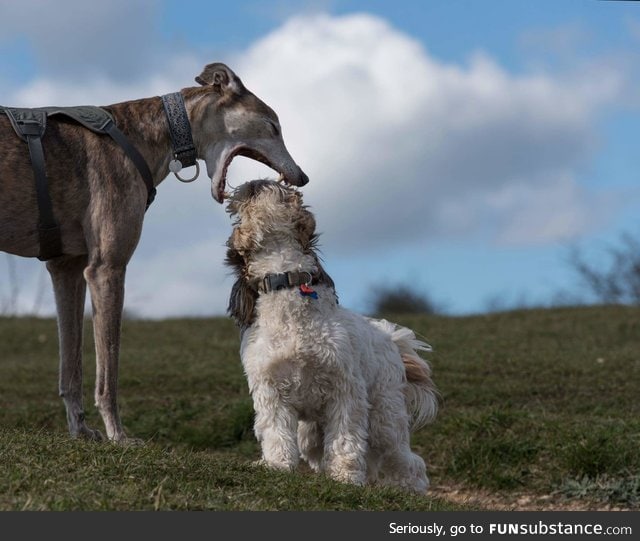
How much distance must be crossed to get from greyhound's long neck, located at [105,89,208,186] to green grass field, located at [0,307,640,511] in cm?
189

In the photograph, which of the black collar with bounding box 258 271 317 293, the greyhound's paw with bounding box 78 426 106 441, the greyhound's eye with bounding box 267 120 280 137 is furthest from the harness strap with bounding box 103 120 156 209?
the greyhound's paw with bounding box 78 426 106 441

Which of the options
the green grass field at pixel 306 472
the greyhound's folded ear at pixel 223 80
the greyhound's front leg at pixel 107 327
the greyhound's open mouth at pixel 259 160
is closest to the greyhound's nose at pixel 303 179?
the greyhound's open mouth at pixel 259 160

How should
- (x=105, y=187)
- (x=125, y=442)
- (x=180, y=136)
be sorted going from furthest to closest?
(x=180, y=136) → (x=105, y=187) → (x=125, y=442)

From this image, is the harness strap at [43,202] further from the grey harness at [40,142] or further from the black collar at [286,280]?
the black collar at [286,280]

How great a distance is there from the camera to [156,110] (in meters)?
7.55

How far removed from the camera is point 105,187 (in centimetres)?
707

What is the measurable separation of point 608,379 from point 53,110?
699cm

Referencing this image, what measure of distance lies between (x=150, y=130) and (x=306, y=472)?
2.49m

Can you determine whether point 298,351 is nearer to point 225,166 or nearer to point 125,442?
point 125,442

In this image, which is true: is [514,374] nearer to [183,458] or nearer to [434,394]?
[434,394]

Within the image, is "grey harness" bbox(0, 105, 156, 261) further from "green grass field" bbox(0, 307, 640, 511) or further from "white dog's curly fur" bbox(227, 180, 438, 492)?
"green grass field" bbox(0, 307, 640, 511)

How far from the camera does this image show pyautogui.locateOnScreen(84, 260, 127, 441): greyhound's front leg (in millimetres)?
6914

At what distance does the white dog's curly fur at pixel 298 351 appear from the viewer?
20.9 ft

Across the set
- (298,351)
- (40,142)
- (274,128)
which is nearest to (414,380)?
(298,351)
